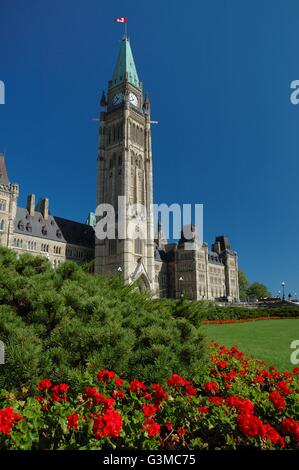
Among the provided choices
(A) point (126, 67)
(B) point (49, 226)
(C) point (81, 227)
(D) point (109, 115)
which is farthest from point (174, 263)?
(A) point (126, 67)

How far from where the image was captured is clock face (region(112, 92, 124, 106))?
68956mm

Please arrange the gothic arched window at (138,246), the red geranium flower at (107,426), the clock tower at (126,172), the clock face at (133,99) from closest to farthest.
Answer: the red geranium flower at (107,426) < the clock tower at (126,172) < the gothic arched window at (138,246) < the clock face at (133,99)

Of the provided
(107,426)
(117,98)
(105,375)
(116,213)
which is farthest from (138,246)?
(107,426)

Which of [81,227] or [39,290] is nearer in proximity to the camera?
[39,290]

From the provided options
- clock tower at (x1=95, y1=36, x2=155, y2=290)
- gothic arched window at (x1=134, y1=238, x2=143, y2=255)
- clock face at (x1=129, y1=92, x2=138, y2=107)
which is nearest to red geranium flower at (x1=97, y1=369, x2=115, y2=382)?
clock tower at (x1=95, y1=36, x2=155, y2=290)

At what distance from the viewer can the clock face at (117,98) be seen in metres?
69.0

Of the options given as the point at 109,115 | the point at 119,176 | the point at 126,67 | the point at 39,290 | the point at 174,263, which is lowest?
the point at 39,290

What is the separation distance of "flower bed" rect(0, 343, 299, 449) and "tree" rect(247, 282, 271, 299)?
108614mm

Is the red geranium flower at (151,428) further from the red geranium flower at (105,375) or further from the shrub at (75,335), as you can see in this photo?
the shrub at (75,335)

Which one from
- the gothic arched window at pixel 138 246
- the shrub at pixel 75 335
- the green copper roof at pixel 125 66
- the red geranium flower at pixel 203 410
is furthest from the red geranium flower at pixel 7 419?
the green copper roof at pixel 125 66

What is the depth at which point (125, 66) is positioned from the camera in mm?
70375

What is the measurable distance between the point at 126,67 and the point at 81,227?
3549 centimetres
